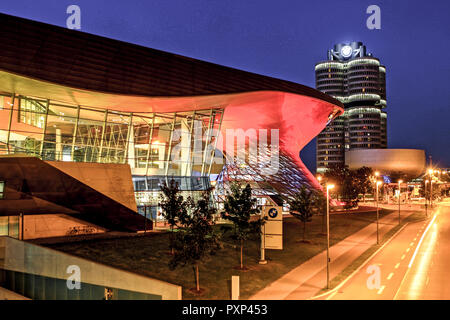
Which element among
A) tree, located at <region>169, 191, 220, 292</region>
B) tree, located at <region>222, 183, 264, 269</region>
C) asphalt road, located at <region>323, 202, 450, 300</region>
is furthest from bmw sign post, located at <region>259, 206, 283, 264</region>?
tree, located at <region>169, 191, 220, 292</region>

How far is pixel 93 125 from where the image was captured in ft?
105

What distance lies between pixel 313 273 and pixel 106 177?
16592 millimetres

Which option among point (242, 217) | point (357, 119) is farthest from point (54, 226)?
point (357, 119)

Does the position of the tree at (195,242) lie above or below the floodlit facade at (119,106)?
below

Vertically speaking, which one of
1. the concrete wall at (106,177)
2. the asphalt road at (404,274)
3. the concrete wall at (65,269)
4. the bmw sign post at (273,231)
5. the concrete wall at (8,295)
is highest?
the concrete wall at (106,177)

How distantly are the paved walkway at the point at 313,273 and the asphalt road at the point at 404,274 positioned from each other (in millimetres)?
1042

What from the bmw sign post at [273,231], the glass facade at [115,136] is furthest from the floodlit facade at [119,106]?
the bmw sign post at [273,231]

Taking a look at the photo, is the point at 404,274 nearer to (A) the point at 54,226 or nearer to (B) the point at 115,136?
(A) the point at 54,226

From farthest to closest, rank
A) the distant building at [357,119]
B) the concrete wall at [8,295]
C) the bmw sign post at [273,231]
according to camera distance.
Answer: the distant building at [357,119] < the bmw sign post at [273,231] < the concrete wall at [8,295]

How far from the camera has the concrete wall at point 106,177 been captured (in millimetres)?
25969

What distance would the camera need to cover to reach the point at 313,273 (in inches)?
730

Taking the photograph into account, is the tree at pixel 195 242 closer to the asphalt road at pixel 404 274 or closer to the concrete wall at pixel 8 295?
the asphalt road at pixel 404 274
